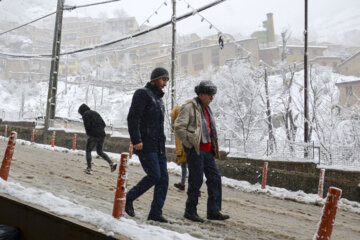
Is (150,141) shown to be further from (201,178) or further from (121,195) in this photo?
(201,178)

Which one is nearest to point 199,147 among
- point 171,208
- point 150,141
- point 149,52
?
point 150,141

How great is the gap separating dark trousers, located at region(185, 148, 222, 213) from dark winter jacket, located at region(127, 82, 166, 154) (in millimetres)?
504

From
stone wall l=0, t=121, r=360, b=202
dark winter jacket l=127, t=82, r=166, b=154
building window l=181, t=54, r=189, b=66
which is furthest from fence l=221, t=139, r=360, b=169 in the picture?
building window l=181, t=54, r=189, b=66

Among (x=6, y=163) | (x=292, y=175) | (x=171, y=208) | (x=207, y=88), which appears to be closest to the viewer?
(x=207, y=88)

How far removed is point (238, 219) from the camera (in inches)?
202

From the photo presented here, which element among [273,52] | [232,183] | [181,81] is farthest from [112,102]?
[232,183]

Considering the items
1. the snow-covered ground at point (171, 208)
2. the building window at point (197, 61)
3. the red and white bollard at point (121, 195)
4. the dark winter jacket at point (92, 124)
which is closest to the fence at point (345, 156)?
the snow-covered ground at point (171, 208)

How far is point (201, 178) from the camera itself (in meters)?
4.21

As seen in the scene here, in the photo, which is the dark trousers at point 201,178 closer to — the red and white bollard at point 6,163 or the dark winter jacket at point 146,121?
the dark winter jacket at point 146,121

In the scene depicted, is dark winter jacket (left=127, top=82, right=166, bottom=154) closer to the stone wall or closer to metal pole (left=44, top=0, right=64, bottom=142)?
the stone wall

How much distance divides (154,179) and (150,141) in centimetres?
49

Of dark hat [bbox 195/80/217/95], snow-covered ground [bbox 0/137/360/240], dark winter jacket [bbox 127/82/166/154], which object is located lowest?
snow-covered ground [bbox 0/137/360/240]

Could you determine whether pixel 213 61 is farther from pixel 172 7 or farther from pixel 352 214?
pixel 352 214

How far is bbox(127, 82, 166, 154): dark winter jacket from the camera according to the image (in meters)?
3.80
